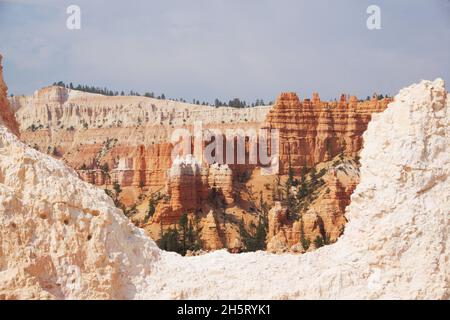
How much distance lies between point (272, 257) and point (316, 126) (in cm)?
9475

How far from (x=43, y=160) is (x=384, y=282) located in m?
4.31

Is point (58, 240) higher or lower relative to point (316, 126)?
lower

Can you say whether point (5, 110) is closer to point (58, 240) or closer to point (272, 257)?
point (58, 240)

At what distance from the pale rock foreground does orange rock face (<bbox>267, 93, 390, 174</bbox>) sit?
292 ft

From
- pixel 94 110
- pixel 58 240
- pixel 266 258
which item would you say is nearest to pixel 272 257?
pixel 266 258

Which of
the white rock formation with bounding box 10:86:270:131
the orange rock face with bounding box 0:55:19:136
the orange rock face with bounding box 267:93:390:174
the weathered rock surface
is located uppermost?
the white rock formation with bounding box 10:86:270:131

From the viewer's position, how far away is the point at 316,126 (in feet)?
349

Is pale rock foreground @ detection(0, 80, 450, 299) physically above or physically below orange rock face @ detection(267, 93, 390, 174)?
below

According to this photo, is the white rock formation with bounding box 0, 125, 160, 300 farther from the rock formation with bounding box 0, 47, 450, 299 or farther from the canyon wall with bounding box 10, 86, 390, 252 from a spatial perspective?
the canyon wall with bounding box 10, 86, 390, 252

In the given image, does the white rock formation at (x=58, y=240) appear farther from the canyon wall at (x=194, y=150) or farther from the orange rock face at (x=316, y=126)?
the orange rock face at (x=316, y=126)

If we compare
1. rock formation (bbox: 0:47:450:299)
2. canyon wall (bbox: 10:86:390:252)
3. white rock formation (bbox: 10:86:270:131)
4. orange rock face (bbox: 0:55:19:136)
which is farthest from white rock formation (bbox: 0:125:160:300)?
white rock formation (bbox: 10:86:270:131)

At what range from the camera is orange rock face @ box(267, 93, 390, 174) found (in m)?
102

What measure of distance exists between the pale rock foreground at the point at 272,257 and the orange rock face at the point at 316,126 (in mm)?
89058

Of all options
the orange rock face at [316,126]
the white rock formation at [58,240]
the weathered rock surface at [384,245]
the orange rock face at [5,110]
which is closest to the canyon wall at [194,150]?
the orange rock face at [316,126]
